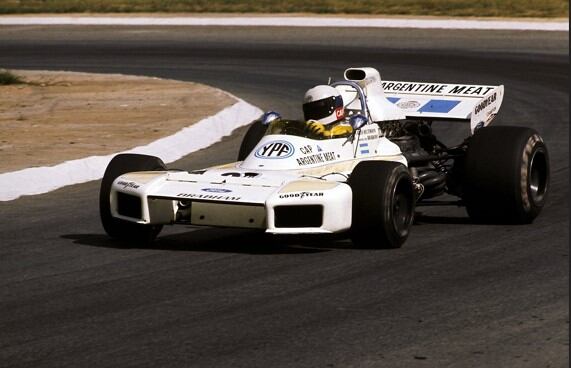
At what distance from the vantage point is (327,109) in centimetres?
1118

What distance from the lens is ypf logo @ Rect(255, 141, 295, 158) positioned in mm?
10609

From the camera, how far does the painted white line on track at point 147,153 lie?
13665 millimetres

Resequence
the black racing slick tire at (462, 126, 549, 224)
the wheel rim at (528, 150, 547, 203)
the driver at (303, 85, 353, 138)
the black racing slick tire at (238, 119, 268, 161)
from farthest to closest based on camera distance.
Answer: the black racing slick tire at (238, 119, 268, 161)
the wheel rim at (528, 150, 547, 203)
the black racing slick tire at (462, 126, 549, 224)
the driver at (303, 85, 353, 138)

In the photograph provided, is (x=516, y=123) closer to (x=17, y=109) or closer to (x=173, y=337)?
(x=17, y=109)

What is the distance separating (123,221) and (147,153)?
5.82m

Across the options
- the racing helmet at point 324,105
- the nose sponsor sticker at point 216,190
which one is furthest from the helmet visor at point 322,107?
the nose sponsor sticker at point 216,190

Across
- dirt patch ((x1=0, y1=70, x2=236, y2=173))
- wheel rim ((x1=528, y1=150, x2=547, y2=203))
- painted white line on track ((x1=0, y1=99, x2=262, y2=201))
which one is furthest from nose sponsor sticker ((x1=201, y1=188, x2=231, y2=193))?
dirt patch ((x1=0, y1=70, x2=236, y2=173))

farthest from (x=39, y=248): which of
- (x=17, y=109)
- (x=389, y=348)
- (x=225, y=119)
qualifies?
(x=17, y=109)

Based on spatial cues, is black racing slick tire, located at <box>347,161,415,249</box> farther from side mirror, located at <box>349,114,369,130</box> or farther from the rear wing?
the rear wing

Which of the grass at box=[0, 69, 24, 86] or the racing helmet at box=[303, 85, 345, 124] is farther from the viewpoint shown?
the grass at box=[0, 69, 24, 86]

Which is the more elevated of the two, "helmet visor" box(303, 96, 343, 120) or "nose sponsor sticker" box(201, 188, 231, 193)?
"helmet visor" box(303, 96, 343, 120)

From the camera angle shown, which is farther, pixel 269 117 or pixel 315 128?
pixel 269 117

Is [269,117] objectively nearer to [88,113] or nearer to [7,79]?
[88,113]

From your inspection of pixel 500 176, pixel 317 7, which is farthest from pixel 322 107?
pixel 317 7
